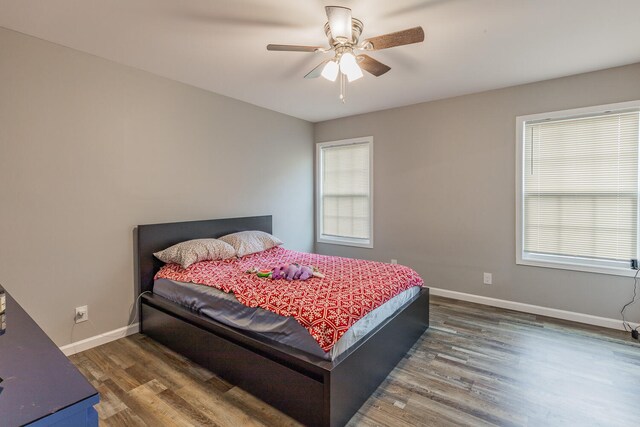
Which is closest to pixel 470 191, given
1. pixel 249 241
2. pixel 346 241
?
pixel 346 241

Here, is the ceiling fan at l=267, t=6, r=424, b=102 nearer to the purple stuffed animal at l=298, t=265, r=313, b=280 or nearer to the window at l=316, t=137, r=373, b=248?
the purple stuffed animal at l=298, t=265, r=313, b=280

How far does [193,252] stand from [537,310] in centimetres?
363

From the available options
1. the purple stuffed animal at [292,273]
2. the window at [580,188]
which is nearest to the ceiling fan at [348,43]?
the purple stuffed animal at [292,273]

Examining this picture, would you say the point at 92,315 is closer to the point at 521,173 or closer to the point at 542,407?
the point at 542,407

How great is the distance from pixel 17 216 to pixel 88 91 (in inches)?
44.8

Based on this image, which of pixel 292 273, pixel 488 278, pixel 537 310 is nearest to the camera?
pixel 292 273

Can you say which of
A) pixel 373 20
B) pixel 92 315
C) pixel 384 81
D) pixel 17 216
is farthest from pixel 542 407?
pixel 17 216

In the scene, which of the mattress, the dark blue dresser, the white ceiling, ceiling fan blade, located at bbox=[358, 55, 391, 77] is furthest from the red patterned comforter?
the white ceiling

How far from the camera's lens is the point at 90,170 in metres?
2.66

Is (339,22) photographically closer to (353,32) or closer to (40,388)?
(353,32)

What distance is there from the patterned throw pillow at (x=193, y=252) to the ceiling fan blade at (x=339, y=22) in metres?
2.16

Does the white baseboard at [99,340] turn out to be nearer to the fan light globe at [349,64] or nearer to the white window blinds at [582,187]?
the fan light globe at [349,64]

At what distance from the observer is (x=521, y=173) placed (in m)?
3.43

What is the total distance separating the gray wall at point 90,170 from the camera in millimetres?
2312
